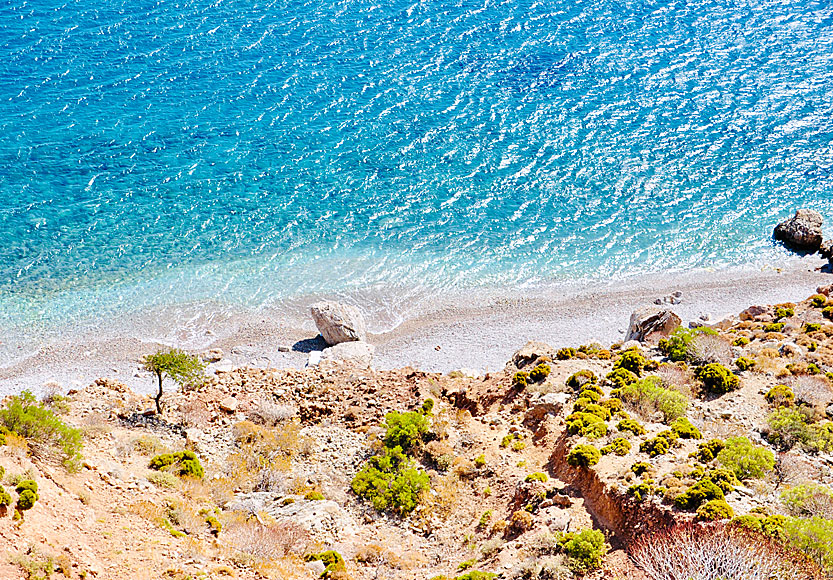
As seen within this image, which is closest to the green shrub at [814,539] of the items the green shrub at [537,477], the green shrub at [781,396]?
the green shrub at [537,477]

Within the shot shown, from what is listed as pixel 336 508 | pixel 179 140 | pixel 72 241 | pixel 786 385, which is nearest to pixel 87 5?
pixel 179 140

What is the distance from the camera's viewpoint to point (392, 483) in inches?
1328

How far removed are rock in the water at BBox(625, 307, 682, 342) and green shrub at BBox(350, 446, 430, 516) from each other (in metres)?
20.6

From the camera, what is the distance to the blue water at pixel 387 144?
201 feet

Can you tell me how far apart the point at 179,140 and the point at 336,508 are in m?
49.9

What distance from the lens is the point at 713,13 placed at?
3688 inches

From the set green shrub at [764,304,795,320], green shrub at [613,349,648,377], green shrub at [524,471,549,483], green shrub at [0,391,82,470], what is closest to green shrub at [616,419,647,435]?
green shrub at [524,471,549,483]

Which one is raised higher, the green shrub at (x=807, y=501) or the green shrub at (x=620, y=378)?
the green shrub at (x=620, y=378)

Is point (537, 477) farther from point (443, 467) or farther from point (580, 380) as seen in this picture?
point (580, 380)

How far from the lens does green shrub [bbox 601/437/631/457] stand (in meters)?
31.6

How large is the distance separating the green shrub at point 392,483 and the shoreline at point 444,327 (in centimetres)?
1611

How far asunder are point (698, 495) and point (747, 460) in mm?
3844

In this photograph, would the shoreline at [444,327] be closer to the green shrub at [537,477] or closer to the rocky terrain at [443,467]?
the rocky terrain at [443,467]

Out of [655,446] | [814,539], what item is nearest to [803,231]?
[655,446]
